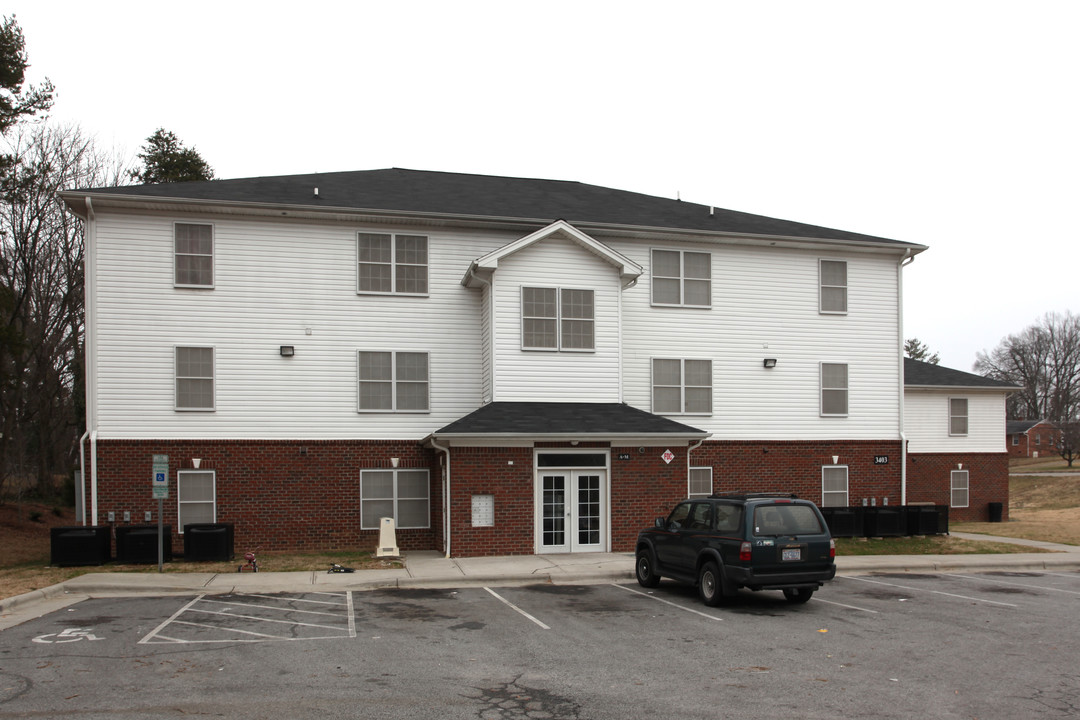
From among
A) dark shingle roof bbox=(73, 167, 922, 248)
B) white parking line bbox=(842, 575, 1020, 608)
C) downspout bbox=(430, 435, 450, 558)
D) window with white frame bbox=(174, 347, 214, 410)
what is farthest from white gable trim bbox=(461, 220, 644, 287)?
white parking line bbox=(842, 575, 1020, 608)

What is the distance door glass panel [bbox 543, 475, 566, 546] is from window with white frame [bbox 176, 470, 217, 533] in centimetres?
771

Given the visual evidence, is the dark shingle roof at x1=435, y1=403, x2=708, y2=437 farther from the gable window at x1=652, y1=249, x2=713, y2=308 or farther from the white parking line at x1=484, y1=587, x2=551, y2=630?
the white parking line at x1=484, y1=587, x2=551, y2=630

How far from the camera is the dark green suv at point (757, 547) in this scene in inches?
495

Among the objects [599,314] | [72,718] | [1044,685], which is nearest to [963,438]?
[599,314]

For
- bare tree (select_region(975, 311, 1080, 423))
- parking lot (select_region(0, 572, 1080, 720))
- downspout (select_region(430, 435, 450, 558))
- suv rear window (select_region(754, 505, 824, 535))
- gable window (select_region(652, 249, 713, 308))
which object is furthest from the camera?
bare tree (select_region(975, 311, 1080, 423))

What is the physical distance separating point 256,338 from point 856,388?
16319 millimetres

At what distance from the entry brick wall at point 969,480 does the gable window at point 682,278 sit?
35.5ft

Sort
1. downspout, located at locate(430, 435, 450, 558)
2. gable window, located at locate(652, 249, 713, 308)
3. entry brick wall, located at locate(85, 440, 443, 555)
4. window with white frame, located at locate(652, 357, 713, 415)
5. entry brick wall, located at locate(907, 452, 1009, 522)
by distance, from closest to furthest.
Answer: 1. downspout, located at locate(430, 435, 450, 558)
2. entry brick wall, located at locate(85, 440, 443, 555)
3. window with white frame, located at locate(652, 357, 713, 415)
4. gable window, located at locate(652, 249, 713, 308)
5. entry brick wall, located at locate(907, 452, 1009, 522)

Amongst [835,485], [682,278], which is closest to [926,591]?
[835,485]

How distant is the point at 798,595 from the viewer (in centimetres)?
1370

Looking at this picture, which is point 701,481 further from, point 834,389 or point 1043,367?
point 1043,367

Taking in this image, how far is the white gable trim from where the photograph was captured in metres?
20.4

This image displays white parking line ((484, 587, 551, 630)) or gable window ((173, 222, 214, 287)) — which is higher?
gable window ((173, 222, 214, 287))

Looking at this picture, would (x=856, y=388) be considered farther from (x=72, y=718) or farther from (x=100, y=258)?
(x=72, y=718)
